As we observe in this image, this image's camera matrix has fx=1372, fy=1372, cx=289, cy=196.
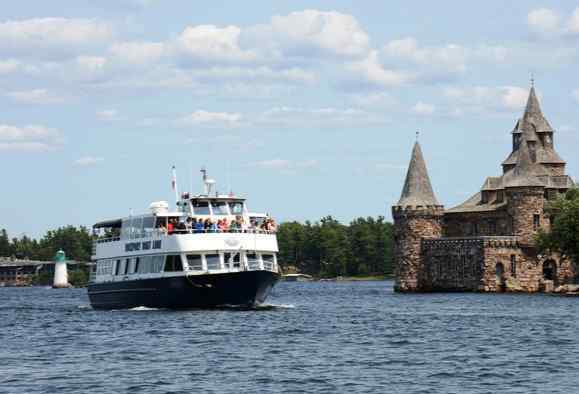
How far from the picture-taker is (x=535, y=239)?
115 m

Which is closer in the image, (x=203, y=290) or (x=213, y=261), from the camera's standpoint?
(x=203, y=290)

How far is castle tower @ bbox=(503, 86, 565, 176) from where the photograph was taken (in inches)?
5325

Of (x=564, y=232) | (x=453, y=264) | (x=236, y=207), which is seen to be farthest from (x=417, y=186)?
(x=236, y=207)

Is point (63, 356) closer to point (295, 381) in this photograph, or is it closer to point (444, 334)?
point (295, 381)

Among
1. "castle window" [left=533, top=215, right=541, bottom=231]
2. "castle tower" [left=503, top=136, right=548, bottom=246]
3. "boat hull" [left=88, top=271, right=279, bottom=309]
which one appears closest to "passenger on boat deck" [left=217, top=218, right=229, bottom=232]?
"boat hull" [left=88, top=271, right=279, bottom=309]

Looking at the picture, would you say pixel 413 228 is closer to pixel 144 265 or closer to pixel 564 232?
pixel 564 232

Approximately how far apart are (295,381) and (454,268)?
261 ft

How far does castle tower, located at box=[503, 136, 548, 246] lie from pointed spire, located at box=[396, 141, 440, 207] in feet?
29.4

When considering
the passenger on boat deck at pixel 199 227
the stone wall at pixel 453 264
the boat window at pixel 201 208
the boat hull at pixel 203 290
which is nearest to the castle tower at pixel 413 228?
the stone wall at pixel 453 264

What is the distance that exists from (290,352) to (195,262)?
20.7 meters

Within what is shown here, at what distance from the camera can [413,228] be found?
127 meters

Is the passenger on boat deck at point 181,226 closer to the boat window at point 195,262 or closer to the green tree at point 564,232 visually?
the boat window at point 195,262

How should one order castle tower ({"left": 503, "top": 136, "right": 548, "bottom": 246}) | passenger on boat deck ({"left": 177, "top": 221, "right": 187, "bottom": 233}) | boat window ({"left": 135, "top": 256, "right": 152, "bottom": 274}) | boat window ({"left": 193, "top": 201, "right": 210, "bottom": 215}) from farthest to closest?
castle tower ({"left": 503, "top": 136, "right": 548, "bottom": 246}) → boat window ({"left": 135, "top": 256, "right": 152, "bottom": 274}) → boat window ({"left": 193, "top": 201, "right": 210, "bottom": 215}) → passenger on boat deck ({"left": 177, "top": 221, "right": 187, "bottom": 233})

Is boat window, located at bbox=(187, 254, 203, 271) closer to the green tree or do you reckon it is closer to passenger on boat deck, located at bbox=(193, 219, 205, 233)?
passenger on boat deck, located at bbox=(193, 219, 205, 233)
